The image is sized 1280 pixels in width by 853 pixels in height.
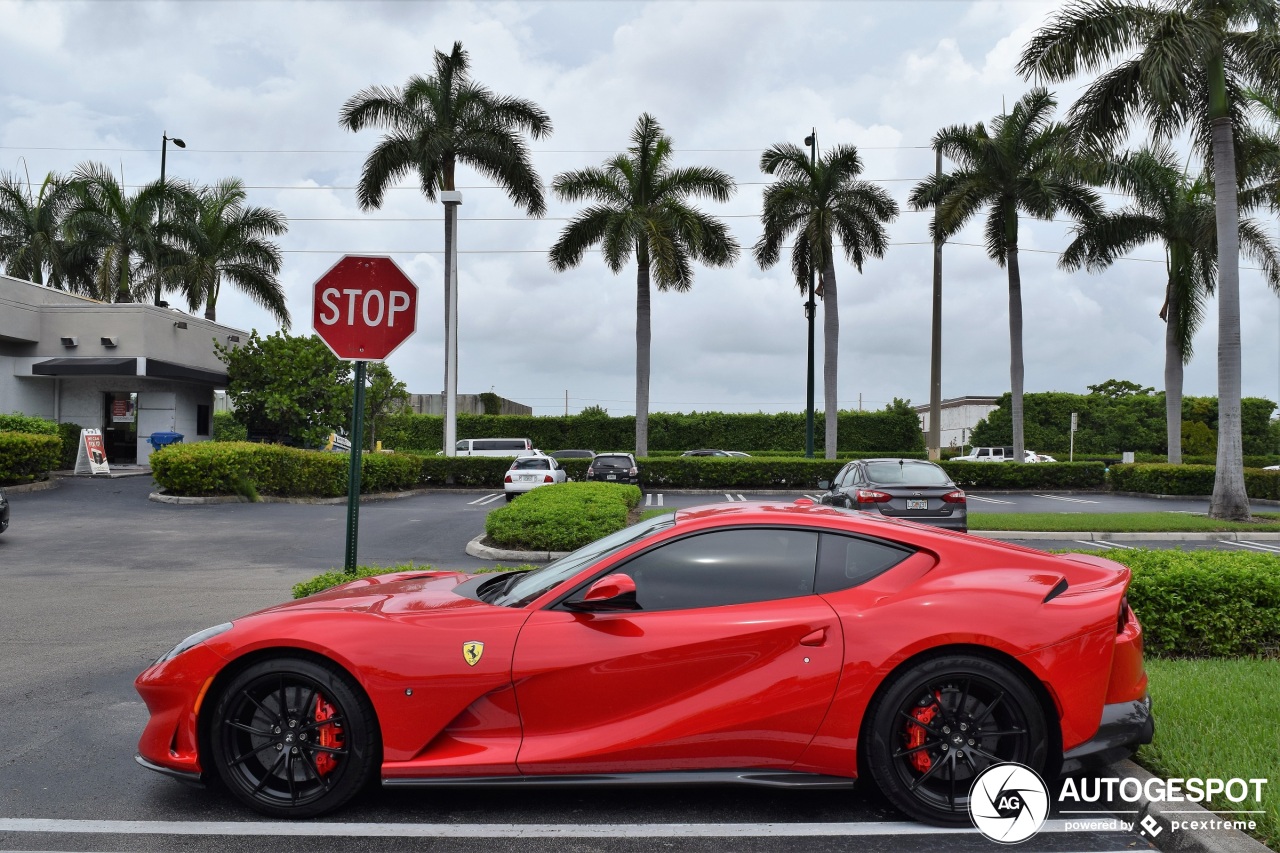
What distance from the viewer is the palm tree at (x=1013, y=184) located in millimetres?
30688

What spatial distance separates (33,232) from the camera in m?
40.5

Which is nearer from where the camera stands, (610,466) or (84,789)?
(84,789)

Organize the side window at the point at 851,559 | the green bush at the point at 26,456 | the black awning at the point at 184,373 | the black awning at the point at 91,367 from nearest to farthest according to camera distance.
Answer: the side window at the point at 851,559 < the green bush at the point at 26,456 < the black awning at the point at 91,367 < the black awning at the point at 184,373

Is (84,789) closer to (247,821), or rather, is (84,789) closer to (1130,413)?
(247,821)

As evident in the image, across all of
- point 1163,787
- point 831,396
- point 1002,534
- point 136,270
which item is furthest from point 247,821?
point 136,270

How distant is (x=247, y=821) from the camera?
372 cm

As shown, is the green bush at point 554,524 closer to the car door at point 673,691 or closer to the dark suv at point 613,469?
the car door at point 673,691

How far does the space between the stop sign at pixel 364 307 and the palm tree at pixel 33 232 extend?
1610 inches

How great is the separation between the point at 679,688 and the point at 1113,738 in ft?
6.01

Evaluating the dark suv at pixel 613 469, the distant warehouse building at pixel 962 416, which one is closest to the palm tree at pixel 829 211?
the dark suv at pixel 613 469

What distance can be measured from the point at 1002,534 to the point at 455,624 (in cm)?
1430

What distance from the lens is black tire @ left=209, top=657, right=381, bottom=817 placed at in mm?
3705

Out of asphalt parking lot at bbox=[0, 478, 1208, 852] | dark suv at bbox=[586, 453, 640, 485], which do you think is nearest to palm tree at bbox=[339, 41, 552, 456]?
dark suv at bbox=[586, 453, 640, 485]

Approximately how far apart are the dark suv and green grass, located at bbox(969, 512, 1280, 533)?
397 inches
